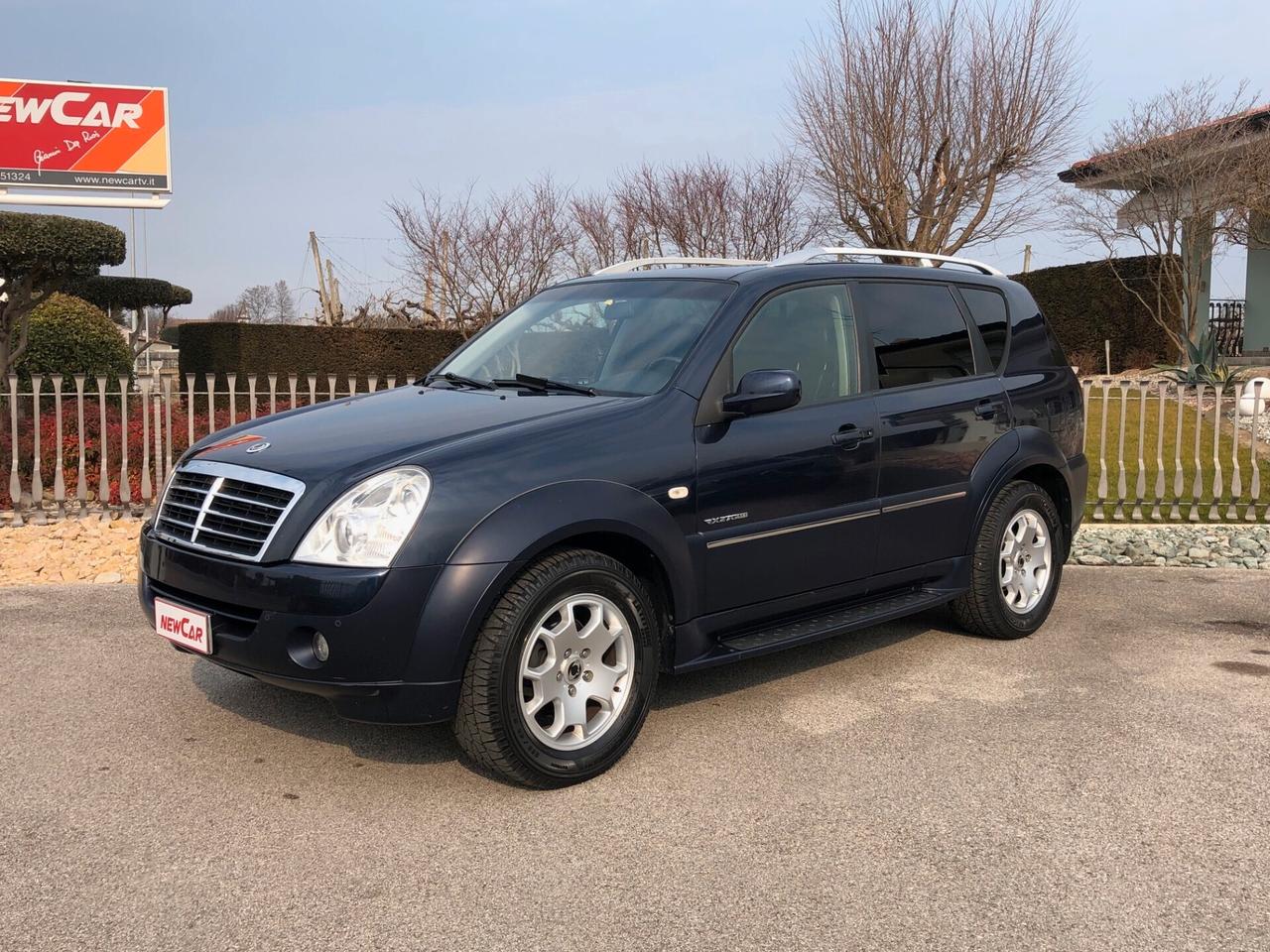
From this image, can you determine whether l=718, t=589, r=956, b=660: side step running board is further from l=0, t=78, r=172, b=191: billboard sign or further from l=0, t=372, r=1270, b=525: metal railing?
l=0, t=78, r=172, b=191: billboard sign

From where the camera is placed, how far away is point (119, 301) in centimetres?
2544

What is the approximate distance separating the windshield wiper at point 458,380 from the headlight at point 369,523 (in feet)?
4.05

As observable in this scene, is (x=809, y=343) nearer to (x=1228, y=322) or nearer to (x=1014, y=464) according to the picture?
(x=1014, y=464)

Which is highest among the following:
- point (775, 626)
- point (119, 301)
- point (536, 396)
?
point (119, 301)

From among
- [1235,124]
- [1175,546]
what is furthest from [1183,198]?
[1175,546]

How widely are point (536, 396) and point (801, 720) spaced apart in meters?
1.64

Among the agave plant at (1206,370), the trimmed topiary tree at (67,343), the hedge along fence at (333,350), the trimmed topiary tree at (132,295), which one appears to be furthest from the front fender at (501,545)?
the trimmed topiary tree at (132,295)

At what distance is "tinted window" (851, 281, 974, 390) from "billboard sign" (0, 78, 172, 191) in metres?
16.4

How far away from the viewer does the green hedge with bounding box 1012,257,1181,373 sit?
72.6 ft

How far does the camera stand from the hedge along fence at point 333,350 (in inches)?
755

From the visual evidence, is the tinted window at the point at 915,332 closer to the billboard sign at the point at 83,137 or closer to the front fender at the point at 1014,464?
the front fender at the point at 1014,464

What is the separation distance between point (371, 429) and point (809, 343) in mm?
1881

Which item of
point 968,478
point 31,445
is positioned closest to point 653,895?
point 968,478

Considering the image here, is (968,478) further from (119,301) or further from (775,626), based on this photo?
(119,301)
